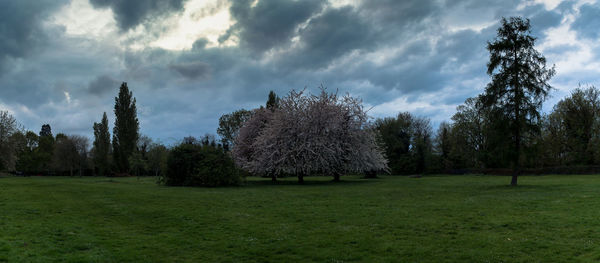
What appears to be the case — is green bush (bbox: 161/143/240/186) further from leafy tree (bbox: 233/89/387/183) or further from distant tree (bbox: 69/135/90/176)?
distant tree (bbox: 69/135/90/176)

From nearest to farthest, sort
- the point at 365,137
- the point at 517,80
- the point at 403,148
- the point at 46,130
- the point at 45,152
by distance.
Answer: the point at 517,80, the point at 365,137, the point at 403,148, the point at 45,152, the point at 46,130

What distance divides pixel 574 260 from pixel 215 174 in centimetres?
3007

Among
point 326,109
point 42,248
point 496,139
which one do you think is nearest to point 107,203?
point 42,248

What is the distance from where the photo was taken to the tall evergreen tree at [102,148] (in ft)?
275

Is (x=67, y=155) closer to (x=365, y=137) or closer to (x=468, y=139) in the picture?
(x=365, y=137)

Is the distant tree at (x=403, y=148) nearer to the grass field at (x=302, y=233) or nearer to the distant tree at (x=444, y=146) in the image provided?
the distant tree at (x=444, y=146)

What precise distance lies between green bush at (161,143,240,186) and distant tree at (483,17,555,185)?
2447 cm

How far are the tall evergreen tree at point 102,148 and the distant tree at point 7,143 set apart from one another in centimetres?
2308

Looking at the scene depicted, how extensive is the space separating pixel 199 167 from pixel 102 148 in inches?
2390

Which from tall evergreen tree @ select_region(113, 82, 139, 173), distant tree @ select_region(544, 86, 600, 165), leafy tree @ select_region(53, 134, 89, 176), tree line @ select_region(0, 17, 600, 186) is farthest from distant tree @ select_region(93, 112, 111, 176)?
distant tree @ select_region(544, 86, 600, 165)

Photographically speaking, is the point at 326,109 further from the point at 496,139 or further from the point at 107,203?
the point at 107,203

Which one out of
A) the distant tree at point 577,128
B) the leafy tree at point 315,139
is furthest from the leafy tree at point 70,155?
the distant tree at point 577,128

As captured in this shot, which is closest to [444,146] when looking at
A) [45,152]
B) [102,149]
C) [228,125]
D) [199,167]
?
[228,125]

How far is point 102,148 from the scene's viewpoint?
3351 inches
